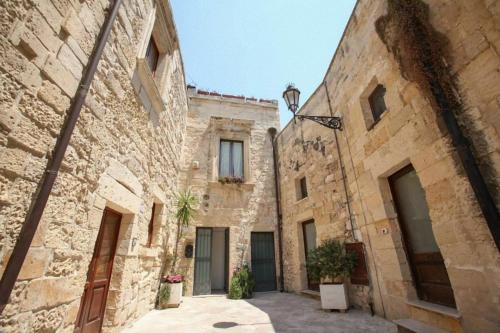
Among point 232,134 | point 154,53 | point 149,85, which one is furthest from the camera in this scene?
point 232,134

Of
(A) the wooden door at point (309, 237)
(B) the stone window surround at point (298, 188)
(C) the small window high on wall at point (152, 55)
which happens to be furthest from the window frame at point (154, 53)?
(A) the wooden door at point (309, 237)

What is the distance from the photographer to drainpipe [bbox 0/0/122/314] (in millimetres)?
1544

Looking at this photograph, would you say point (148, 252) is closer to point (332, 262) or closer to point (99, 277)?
point (99, 277)

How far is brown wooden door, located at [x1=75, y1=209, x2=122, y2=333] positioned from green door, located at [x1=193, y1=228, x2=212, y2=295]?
3.92 m

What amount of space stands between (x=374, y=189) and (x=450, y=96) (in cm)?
189

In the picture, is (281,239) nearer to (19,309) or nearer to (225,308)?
(225,308)

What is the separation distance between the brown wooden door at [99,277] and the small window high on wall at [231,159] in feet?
16.2

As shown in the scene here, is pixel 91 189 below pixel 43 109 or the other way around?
below

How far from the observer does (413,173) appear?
139 inches

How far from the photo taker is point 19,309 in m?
1.66

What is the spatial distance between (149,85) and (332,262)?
192 inches

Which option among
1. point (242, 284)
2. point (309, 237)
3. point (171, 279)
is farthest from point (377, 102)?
point (171, 279)

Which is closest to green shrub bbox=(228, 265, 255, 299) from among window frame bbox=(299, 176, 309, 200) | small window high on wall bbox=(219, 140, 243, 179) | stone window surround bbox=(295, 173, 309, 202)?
stone window surround bbox=(295, 173, 309, 202)

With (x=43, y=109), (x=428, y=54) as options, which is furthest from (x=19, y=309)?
(x=428, y=54)
